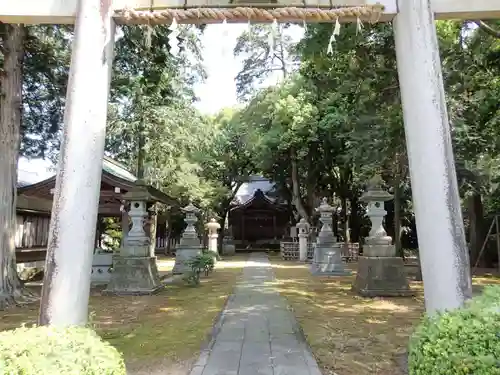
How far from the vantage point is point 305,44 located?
27.6ft

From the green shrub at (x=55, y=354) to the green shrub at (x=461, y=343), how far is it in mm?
1823

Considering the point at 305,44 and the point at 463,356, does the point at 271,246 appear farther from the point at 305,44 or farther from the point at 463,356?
the point at 463,356

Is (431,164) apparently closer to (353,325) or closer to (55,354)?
(55,354)

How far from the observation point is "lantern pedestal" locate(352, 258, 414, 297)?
9727mm

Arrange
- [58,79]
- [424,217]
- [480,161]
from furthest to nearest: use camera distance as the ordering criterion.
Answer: [480,161]
[58,79]
[424,217]

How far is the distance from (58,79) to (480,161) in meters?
13.9

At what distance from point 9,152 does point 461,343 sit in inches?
368

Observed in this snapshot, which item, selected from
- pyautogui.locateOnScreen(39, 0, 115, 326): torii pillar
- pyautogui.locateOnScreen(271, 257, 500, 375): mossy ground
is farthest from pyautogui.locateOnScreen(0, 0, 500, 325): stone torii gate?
pyautogui.locateOnScreen(271, 257, 500, 375): mossy ground

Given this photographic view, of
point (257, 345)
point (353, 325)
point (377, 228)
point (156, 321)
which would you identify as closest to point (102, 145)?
point (257, 345)

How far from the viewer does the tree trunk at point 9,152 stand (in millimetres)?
8938

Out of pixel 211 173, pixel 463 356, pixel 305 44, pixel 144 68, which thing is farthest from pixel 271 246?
pixel 463 356

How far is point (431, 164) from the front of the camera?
12.0ft

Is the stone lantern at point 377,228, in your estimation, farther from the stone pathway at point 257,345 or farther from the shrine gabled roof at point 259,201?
the shrine gabled roof at point 259,201

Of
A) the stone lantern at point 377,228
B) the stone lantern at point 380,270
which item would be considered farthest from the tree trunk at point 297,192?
the stone lantern at point 380,270
